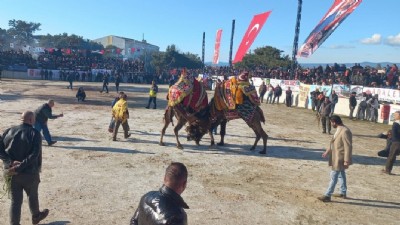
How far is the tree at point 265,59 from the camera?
48.7 m

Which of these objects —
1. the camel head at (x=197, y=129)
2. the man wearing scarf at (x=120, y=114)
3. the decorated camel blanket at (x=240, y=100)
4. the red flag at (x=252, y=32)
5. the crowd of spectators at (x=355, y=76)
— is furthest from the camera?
the crowd of spectators at (x=355, y=76)

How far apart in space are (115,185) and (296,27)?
78.0 ft

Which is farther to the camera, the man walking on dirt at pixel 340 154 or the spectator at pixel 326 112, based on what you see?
the spectator at pixel 326 112

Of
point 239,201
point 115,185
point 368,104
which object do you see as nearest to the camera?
point 239,201

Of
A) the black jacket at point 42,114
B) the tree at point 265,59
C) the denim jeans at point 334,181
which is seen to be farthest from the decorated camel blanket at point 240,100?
the tree at point 265,59

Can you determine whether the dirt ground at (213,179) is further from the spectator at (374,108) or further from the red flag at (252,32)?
the red flag at (252,32)

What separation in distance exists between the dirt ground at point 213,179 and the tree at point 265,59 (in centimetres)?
3470

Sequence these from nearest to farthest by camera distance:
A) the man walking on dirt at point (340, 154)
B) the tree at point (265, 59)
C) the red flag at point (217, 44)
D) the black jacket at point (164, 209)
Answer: the black jacket at point (164, 209)
the man walking on dirt at point (340, 154)
the red flag at point (217, 44)
the tree at point (265, 59)

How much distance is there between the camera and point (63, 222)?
6008mm

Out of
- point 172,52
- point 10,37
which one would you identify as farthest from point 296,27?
point 10,37

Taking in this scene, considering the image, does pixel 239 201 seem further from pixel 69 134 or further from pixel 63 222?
pixel 69 134

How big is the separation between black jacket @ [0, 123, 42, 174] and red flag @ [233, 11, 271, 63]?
1848 centimetres

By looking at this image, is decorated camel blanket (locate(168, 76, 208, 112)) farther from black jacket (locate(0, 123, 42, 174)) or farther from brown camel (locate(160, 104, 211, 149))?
black jacket (locate(0, 123, 42, 174))

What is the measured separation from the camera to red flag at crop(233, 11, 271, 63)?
2212 cm
